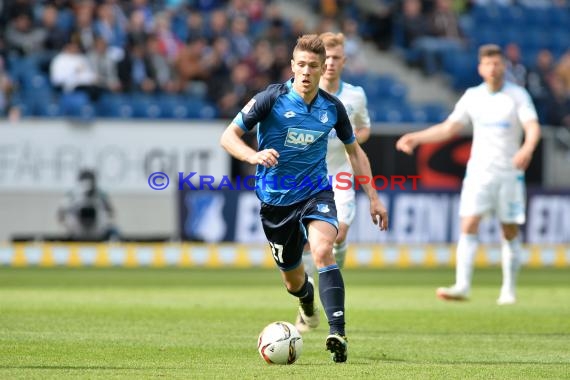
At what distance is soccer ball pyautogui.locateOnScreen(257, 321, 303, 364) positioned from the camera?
7992mm

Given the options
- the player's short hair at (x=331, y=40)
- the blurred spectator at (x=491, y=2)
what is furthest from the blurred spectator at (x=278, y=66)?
the player's short hair at (x=331, y=40)

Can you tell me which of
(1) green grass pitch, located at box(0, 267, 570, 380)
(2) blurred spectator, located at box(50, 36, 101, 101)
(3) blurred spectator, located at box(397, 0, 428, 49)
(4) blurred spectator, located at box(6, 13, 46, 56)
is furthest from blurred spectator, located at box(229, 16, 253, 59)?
(1) green grass pitch, located at box(0, 267, 570, 380)

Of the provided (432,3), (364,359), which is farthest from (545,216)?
(364,359)

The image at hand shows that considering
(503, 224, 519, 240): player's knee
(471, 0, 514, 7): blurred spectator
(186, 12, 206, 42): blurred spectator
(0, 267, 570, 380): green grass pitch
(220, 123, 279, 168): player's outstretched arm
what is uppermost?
(471, 0, 514, 7): blurred spectator

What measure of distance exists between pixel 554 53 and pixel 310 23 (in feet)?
20.8

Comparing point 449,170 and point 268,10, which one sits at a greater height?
point 268,10

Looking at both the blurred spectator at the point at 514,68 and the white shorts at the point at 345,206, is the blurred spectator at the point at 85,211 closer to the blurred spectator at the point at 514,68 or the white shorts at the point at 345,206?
the blurred spectator at the point at 514,68

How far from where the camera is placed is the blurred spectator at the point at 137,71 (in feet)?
72.0

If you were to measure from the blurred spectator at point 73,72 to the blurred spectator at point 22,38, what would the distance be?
1.96 ft

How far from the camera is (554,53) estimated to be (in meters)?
28.8

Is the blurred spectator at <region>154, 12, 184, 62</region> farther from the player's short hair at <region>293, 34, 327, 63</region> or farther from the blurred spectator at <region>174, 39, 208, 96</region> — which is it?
the player's short hair at <region>293, 34, 327, 63</region>

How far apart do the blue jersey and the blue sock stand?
25.8 inches

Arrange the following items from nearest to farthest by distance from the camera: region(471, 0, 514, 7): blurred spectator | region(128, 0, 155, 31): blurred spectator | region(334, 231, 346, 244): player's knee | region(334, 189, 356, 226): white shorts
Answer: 1. region(334, 231, 346, 244): player's knee
2. region(334, 189, 356, 226): white shorts
3. region(128, 0, 155, 31): blurred spectator
4. region(471, 0, 514, 7): blurred spectator

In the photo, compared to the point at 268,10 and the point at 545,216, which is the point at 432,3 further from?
the point at 545,216
